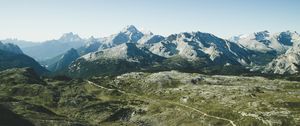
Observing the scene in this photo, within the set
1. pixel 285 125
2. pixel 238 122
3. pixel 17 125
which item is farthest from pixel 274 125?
pixel 17 125

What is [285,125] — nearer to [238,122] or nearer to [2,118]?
[238,122]

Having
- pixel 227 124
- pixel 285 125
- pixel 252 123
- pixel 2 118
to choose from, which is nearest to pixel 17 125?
pixel 2 118

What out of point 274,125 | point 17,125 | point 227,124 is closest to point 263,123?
point 274,125

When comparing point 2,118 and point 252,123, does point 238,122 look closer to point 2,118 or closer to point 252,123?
point 252,123

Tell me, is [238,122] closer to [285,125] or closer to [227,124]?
[227,124]

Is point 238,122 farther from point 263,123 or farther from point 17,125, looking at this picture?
point 17,125
